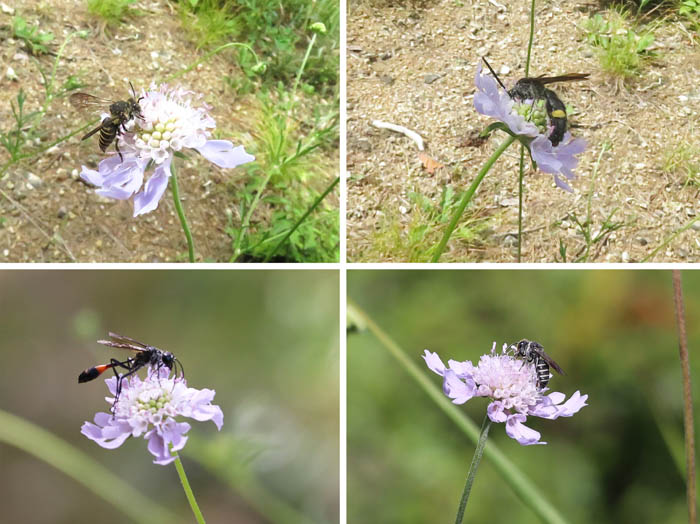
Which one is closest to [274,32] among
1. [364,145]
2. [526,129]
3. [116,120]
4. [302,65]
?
[302,65]

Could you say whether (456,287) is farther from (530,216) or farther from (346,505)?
(346,505)

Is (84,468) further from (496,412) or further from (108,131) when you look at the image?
(496,412)

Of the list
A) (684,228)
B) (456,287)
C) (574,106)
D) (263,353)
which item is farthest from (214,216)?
(684,228)

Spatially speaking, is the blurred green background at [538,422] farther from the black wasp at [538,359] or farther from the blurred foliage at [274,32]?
the blurred foliage at [274,32]

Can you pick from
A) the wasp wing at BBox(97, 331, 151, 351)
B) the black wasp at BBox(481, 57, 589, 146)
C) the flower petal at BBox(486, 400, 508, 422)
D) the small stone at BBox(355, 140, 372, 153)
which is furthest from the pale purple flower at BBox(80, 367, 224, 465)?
the black wasp at BBox(481, 57, 589, 146)

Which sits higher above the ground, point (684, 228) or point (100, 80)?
point (100, 80)

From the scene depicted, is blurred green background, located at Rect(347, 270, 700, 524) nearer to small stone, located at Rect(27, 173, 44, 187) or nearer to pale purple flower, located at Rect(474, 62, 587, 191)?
pale purple flower, located at Rect(474, 62, 587, 191)

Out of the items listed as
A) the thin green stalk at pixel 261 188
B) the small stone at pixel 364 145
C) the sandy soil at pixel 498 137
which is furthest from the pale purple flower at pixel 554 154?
the thin green stalk at pixel 261 188
